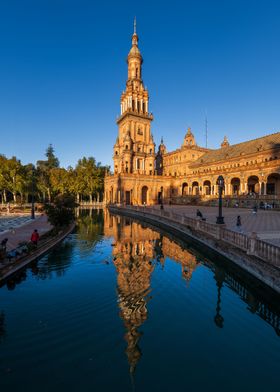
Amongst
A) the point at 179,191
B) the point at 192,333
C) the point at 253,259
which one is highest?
the point at 179,191

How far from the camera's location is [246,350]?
19.5ft

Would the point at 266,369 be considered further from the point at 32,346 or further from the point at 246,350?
the point at 32,346

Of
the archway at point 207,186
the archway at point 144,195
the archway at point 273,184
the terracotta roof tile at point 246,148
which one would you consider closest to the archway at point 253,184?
the archway at point 273,184

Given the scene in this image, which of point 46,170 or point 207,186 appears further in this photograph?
point 46,170

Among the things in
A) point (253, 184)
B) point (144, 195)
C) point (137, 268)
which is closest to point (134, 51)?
point (144, 195)

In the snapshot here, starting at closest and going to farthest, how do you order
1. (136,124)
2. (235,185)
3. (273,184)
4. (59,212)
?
(59,212) → (273,184) → (235,185) → (136,124)

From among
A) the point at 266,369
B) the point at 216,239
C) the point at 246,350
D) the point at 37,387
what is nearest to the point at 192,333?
the point at 246,350

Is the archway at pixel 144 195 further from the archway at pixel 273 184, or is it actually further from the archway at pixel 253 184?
the archway at pixel 273 184

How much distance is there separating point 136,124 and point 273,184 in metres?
39.3

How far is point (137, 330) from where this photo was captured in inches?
268

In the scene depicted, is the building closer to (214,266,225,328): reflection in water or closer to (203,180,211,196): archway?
(203,180,211,196): archway

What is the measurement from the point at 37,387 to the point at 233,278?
9.41 meters

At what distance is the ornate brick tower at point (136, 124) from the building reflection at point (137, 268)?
42168 millimetres

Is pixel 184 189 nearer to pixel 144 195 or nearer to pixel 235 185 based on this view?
pixel 144 195
